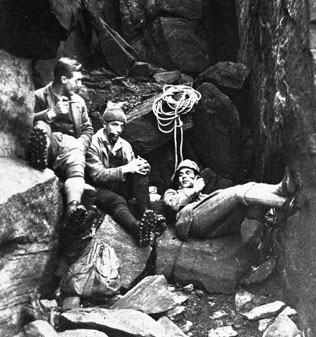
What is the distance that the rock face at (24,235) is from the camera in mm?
4902

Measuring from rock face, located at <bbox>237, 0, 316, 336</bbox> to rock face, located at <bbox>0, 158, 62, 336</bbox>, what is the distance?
247 centimetres

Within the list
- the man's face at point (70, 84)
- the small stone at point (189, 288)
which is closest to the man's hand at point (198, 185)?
the small stone at point (189, 288)

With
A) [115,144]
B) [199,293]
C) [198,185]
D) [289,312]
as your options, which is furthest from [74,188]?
[289,312]

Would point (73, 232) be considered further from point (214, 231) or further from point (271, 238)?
point (271, 238)

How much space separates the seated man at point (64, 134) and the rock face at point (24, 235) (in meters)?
0.19

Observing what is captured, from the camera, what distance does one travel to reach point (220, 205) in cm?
603

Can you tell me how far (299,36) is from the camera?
19.0 feet

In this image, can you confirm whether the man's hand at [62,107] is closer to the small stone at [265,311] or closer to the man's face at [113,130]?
the man's face at [113,130]

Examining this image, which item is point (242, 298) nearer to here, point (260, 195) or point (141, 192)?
point (260, 195)

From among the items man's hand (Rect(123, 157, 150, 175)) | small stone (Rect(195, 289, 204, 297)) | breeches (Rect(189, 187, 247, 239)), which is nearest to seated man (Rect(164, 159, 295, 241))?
breeches (Rect(189, 187, 247, 239))

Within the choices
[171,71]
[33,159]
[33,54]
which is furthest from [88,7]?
[33,159]

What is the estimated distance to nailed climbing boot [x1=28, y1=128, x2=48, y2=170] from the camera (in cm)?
544

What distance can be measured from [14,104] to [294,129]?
297cm

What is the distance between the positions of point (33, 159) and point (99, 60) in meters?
6.03
